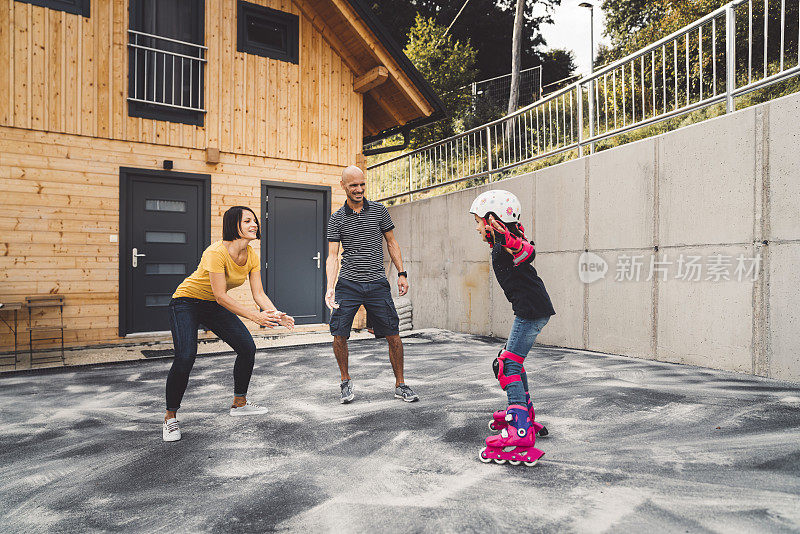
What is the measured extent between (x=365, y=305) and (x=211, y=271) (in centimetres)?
149

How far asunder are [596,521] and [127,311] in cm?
811

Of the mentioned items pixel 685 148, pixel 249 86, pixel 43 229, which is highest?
pixel 249 86

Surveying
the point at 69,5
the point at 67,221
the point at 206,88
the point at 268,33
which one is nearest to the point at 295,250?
the point at 206,88

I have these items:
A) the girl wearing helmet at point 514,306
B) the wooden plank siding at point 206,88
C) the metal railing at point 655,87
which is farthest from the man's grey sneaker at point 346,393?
the wooden plank siding at point 206,88

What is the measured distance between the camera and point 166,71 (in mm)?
8758

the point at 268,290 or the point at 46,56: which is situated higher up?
the point at 46,56

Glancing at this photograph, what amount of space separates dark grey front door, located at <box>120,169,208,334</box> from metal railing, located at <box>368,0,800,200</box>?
495 centimetres

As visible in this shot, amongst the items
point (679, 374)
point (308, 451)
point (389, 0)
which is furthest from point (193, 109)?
point (389, 0)

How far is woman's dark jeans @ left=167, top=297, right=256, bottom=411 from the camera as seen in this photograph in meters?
3.66

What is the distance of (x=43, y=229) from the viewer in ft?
24.9

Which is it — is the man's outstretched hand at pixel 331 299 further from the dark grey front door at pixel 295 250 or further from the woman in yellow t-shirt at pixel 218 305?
the dark grey front door at pixel 295 250

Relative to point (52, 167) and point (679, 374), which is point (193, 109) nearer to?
point (52, 167)

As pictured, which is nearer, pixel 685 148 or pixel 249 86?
pixel 685 148

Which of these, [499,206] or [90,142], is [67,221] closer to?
[90,142]
